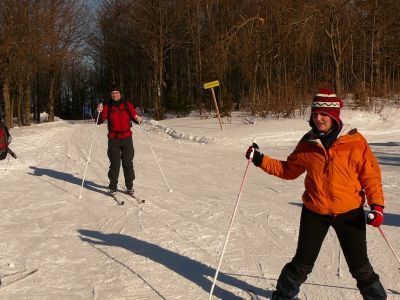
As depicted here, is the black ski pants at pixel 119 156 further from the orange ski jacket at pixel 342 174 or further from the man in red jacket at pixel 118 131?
the orange ski jacket at pixel 342 174

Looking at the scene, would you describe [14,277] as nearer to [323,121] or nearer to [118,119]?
[323,121]

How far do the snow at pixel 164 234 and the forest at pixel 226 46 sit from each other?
407 inches

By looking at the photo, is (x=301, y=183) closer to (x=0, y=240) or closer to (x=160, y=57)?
(x=0, y=240)

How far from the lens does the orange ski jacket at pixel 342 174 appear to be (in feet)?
10.9

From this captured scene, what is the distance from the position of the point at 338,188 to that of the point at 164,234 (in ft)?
10.8

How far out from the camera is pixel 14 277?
15.5 feet

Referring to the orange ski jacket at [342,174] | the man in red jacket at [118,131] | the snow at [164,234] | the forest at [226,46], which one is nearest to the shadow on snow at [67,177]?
the snow at [164,234]

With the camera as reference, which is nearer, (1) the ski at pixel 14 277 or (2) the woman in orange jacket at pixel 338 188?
(2) the woman in orange jacket at pixel 338 188

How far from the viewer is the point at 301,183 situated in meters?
9.34

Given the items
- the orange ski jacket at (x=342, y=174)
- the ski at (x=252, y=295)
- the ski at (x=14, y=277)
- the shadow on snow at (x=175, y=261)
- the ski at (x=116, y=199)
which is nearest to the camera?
the orange ski jacket at (x=342, y=174)

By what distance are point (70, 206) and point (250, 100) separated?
16.8m

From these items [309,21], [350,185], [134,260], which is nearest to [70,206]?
[134,260]

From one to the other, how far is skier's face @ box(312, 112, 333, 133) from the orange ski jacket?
90 mm

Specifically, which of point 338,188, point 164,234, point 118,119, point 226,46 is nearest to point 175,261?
point 164,234
